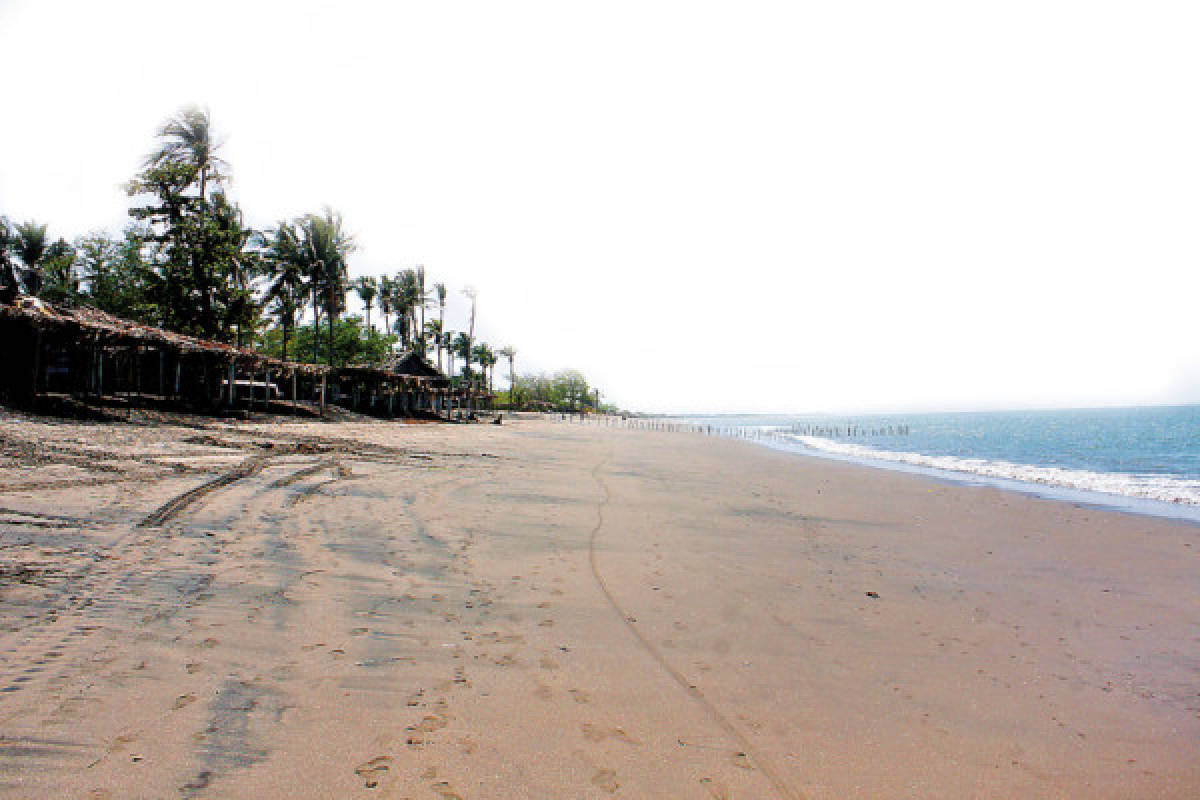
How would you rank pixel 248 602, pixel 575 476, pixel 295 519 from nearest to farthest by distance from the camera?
1. pixel 248 602
2. pixel 295 519
3. pixel 575 476

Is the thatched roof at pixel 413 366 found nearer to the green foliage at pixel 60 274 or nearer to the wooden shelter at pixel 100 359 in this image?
the wooden shelter at pixel 100 359

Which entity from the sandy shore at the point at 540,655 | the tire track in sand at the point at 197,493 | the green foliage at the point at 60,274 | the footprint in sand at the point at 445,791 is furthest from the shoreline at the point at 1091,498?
the green foliage at the point at 60,274

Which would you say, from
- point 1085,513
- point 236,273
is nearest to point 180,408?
point 236,273

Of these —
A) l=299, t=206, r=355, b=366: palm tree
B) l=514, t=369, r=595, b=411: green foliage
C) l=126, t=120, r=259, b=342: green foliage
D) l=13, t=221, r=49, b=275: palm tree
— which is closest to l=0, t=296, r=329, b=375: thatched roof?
l=126, t=120, r=259, b=342: green foliage

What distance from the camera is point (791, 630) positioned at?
5023 mm

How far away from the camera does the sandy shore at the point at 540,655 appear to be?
9.09 ft

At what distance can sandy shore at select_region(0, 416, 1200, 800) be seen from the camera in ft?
9.09

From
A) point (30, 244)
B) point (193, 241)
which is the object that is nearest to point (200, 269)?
point (193, 241)

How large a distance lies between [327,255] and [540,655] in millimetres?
45320

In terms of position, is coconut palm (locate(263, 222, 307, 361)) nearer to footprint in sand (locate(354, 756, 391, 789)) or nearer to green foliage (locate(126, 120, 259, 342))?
green foliage (locate(126, 120, 259, 342))

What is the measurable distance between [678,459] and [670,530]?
1423cm

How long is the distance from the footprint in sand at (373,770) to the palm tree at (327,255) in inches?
1706

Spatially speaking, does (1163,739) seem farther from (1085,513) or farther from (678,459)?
(678,459)

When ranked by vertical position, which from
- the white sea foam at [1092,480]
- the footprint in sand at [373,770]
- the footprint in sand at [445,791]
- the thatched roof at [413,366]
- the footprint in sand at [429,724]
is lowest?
the white sea foam at [1092,480]
